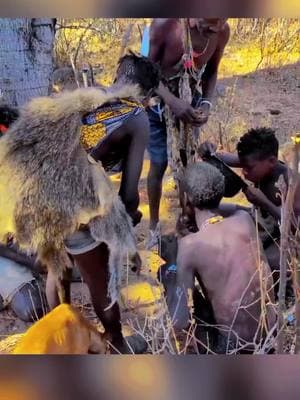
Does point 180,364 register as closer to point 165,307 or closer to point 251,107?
point 165,307

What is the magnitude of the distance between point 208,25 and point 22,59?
65 centimetres

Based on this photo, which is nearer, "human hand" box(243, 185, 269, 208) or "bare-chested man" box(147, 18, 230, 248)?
"bare-chested man" box(147, 18, 230, 248)

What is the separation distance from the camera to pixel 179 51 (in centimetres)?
257

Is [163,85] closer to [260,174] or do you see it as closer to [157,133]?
[157,133]

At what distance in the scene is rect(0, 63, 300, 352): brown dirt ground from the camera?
2.59m

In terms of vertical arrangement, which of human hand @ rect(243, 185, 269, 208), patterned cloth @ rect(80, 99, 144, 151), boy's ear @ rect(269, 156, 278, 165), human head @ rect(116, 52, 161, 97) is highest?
human head @ rect(116, 52, 161, 97)

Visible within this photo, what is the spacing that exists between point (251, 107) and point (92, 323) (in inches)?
36.6

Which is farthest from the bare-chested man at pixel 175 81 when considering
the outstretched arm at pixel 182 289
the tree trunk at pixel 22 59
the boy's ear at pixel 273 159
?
the tree trunk at pixel 22 59

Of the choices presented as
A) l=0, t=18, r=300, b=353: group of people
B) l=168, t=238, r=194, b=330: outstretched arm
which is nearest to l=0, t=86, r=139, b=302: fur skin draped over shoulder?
l=0, t=18, r=300, b=353: group of people

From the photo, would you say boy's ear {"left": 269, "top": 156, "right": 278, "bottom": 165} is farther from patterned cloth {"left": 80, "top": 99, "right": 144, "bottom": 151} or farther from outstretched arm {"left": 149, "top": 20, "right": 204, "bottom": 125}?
patterned cloth {"left": 80, "top": 99, "right": 144, "bottom": 151}

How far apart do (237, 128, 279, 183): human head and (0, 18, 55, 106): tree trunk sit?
2.28ft

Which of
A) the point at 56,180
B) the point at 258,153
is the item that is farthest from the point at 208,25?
the point at 56,180

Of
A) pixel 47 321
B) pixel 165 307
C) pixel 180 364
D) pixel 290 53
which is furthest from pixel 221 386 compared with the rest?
pixel 290 53

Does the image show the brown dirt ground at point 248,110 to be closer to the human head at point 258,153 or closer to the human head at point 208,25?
the human head at point 258,153
